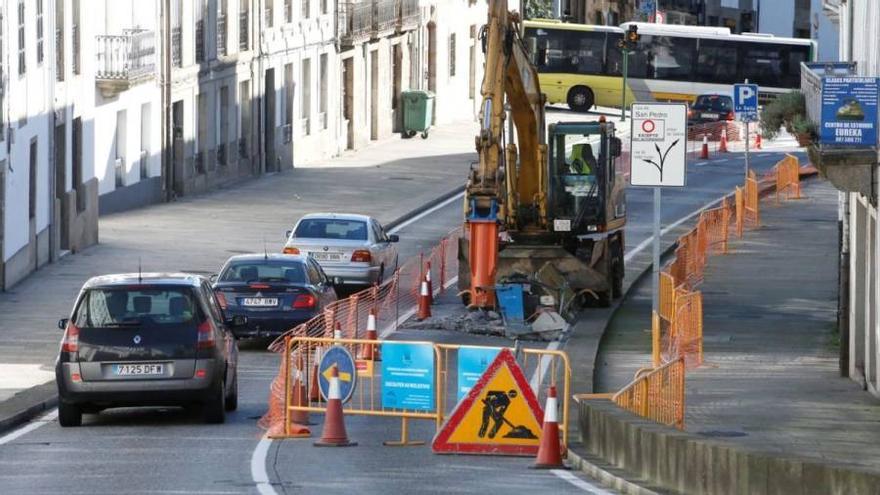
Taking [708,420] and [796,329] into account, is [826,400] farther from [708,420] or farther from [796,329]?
[796,329]

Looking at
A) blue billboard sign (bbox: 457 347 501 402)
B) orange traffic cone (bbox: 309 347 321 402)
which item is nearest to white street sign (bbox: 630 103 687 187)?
blue billboard sign (bbox: 457 347 501 402)

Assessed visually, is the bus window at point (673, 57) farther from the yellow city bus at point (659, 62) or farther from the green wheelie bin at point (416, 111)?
the green wheelie bin at point (416, 111)

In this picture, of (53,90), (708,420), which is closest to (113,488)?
(708,420)

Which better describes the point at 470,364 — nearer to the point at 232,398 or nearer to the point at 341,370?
the point at 341,370

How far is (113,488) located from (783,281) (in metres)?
25.7

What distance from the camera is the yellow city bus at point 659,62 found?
80.1m

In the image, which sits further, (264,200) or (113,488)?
(264,200)

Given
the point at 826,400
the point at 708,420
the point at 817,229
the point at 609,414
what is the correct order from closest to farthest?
the point at 609,414, the point at 708,420, the point at 826,400, the point at 817,229

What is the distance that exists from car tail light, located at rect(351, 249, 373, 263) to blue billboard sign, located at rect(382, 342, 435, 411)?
1469cm

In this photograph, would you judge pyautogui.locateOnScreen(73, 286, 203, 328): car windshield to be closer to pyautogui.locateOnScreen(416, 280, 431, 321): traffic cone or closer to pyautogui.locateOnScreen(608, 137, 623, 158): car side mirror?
pyautogui.locateOnScreen(416, 280, 431, 321): traffic cone

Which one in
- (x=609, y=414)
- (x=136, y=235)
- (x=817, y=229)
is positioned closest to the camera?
(x=609, y=414)

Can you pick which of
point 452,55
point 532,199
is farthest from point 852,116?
point 452,55

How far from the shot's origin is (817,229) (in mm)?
51406

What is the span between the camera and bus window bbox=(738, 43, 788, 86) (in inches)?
3150
